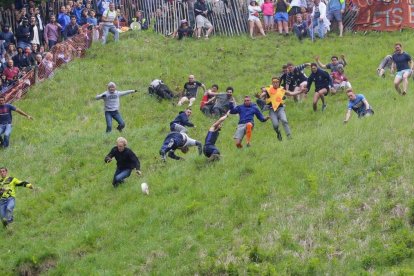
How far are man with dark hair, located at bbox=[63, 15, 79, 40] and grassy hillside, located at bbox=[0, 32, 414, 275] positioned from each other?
5.25 metres

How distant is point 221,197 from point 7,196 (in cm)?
497

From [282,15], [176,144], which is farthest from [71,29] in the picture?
[176,144]

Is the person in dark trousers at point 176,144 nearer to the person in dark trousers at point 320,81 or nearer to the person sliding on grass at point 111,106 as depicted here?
the person sliding on grass at point 111,106

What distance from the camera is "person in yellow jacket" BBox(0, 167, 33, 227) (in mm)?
21844

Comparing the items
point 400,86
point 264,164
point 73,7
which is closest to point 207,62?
point 73,7

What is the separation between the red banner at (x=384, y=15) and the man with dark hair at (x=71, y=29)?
1095 cm

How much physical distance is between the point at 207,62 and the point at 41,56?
6.09 m

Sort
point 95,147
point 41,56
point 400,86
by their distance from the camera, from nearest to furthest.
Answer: point 95,147 → point 400,86 → point 41,56

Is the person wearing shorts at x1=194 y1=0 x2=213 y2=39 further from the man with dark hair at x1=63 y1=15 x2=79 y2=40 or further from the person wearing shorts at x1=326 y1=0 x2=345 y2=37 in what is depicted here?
the man with dark hair at x1=63 y1=15 x2=79 y2=40

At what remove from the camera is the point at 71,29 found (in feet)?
116

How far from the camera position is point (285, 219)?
775 inches

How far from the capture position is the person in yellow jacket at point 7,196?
21844mm

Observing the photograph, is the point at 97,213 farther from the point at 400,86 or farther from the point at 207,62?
the point at 207,62

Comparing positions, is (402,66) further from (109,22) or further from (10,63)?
(109,22)
